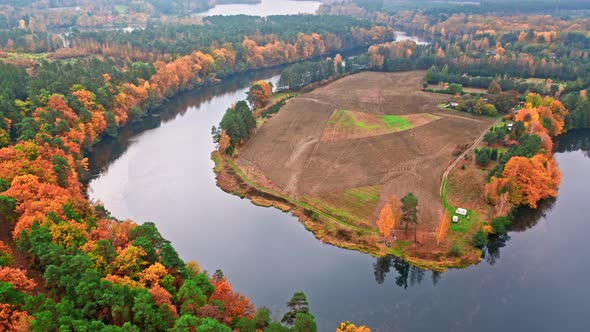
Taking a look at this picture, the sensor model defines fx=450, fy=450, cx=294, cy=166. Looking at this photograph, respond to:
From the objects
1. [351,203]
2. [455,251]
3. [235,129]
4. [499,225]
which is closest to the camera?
[455,251]

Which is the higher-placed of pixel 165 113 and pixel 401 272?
pixel 165 113

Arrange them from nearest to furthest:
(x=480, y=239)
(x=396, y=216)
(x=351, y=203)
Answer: (x=480, y=239) < (x=396, y=216) < (x=351, y=203)

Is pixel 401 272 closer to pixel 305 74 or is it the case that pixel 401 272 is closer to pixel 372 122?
pixel 372 122

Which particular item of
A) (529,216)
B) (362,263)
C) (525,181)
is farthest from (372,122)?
(362,263)

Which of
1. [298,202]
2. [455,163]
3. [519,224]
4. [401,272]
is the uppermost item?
[455,163]

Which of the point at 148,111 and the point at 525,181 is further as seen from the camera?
the point at 148,111

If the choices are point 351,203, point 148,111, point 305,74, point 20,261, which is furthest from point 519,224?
point 148,111
